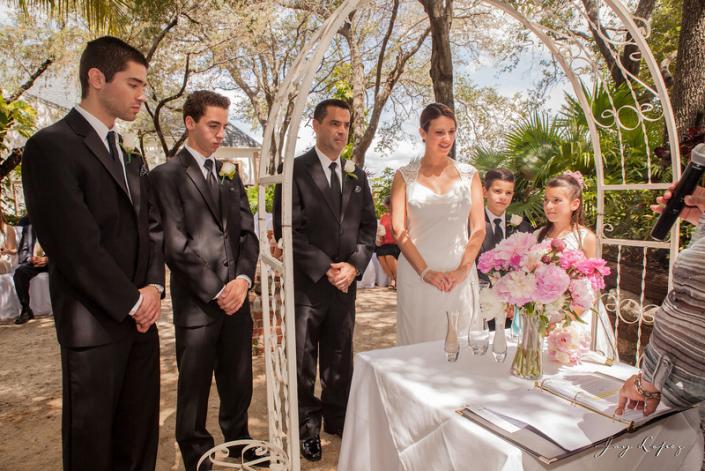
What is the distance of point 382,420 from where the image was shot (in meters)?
2.04

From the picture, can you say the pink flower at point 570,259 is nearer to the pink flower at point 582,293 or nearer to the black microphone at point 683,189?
the pink flower at point 582,293

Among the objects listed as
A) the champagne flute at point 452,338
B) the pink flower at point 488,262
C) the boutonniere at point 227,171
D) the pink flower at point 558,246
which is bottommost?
the champagne flute at point 452,338

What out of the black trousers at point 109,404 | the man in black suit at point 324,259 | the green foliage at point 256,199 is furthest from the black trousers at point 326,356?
the green foliage at point 256,199

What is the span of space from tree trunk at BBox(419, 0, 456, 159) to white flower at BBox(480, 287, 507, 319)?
4.12 m

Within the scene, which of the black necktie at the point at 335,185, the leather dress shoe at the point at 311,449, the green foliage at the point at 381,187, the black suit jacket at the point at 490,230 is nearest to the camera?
the leather dress shoe at the point at 311,449

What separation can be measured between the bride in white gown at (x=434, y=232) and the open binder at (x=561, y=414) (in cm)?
143

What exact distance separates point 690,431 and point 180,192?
8.84 feet

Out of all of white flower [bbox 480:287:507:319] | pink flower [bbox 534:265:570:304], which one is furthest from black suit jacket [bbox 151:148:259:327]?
pink flower [bbox 534:265:570:304]

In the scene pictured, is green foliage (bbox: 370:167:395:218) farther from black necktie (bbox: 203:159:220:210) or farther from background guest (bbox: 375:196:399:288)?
black necktie (bbox: 203:159:220:210)

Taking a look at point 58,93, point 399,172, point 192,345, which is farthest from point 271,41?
point 58,93

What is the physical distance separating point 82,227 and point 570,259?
2.09m

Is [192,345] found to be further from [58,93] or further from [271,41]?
[58,93]

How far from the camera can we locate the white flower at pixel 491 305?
2.05 meters

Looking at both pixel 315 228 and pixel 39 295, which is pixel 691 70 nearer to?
pixel 315 228
